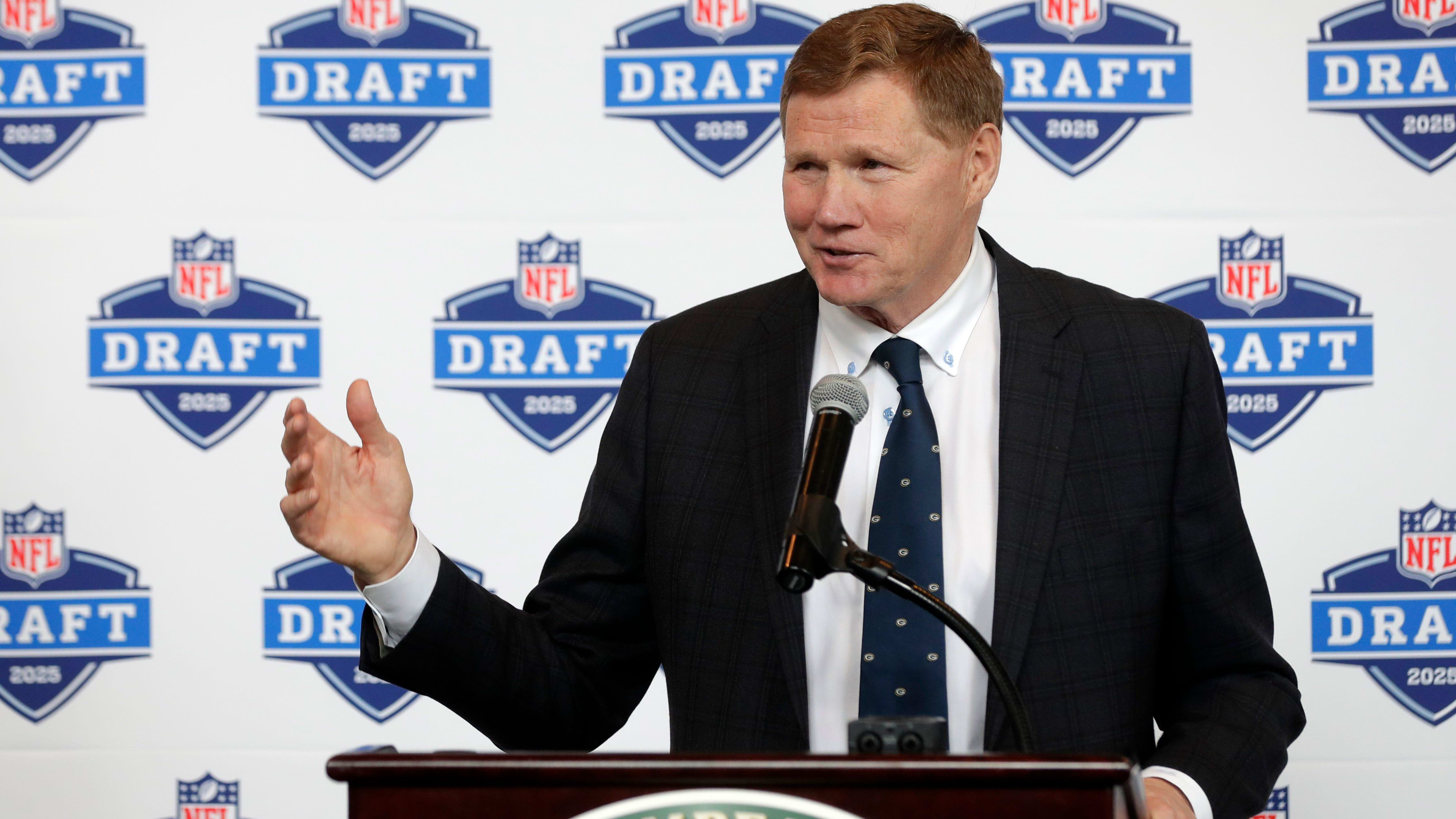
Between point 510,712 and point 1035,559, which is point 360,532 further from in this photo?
point 1035,559

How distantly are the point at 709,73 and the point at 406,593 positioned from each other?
1621mm

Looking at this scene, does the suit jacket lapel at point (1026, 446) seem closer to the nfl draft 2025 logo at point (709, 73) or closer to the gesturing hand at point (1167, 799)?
the gesturing hand at point (1167, 799)

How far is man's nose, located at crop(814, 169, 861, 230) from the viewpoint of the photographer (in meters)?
1.42

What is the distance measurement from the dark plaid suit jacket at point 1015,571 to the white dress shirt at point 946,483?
0.12 feet

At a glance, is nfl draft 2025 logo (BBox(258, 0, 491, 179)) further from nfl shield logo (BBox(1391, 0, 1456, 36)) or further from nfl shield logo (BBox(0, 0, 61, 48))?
nfl shield logo (BBox(1391, 0, 1456, 36))

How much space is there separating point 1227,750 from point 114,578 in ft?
7.17

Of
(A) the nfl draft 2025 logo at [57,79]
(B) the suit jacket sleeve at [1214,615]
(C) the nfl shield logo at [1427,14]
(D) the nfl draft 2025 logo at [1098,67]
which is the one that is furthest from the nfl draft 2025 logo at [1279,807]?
(A) the nfl draft 2025 logo at [57,79]

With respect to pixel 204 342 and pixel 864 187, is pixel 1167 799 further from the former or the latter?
pixel 204 342

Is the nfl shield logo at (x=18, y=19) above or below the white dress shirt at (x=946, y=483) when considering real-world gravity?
above

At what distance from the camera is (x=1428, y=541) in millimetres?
2457

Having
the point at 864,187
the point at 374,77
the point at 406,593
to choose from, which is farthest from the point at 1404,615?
the point at 374,77

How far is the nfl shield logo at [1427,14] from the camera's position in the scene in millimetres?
2502

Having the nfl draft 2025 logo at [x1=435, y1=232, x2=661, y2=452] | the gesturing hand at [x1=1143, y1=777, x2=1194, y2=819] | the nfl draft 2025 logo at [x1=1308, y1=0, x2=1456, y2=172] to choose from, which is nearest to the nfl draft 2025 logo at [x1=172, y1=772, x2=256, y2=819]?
the nfl draft 2025 logo at [x1=435, y1=232, x2=661, y2=452]

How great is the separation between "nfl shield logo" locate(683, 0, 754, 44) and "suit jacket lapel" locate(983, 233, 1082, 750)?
1177mm
